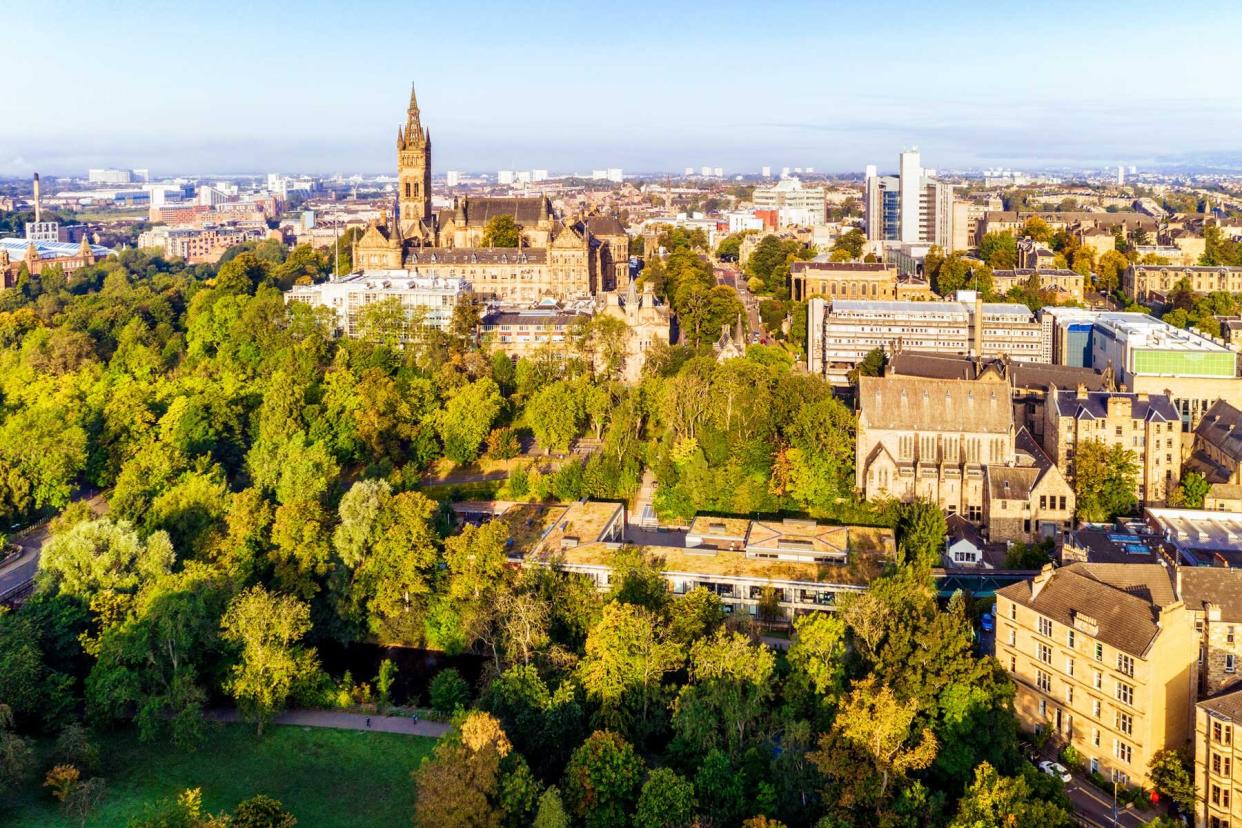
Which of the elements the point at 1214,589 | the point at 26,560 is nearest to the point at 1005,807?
the point at 1214,589

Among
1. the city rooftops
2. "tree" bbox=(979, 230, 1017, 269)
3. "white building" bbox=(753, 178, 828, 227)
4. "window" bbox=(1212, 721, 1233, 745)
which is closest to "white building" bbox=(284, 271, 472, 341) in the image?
the city rooftops

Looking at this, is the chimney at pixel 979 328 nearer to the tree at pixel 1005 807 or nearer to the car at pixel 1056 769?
the car at pixel 1056 769

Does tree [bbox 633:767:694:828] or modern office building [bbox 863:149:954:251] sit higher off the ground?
modern office building [bbox 863:149:954:251]

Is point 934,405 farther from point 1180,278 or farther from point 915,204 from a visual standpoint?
point 915,204

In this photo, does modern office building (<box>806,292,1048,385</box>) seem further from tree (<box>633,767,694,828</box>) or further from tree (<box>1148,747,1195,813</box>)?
tree (<box>633,767,694,828</box>)

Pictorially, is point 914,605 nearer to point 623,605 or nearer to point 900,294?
point 623,605
